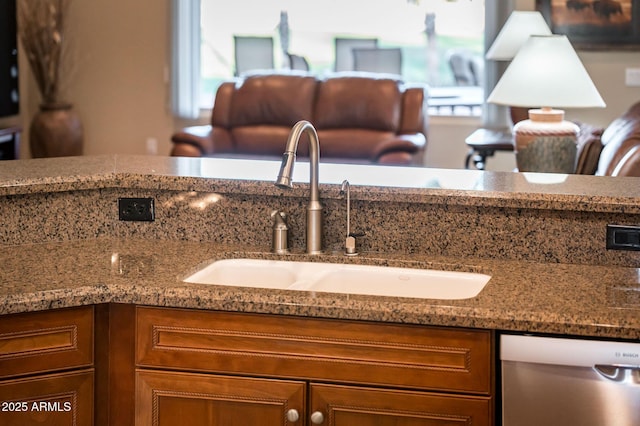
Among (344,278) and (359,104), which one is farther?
(359,104)

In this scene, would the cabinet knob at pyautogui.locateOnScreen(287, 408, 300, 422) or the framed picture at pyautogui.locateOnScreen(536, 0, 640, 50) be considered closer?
the cabinet knob at pyautogui.locateOnScreen(287, 408, 300, 422)

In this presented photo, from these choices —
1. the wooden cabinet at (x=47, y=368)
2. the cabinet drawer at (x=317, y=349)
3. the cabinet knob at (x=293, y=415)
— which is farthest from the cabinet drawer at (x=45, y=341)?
the cabinet knob at (x=293, y=415)

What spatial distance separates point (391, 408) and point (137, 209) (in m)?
0.97

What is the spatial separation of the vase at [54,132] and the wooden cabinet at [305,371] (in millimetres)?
6007

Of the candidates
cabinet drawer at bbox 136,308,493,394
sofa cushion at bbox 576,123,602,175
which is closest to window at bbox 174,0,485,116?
sofa cushion at bbox 576,123,602,175

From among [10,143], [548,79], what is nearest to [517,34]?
[548,79]

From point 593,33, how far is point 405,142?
188 centimetres

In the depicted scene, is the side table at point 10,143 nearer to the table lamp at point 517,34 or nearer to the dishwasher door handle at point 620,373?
the table lamp at point 517,34

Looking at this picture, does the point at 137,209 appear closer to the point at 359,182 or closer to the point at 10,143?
the point at 359,182

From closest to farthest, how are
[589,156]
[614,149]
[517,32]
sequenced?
[614,149]
[589,156]
[517,32]

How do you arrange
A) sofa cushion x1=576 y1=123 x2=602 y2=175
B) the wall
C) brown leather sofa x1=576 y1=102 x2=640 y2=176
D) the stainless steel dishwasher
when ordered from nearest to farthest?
the stainless steel dishwasher < brown leather sofa x1=576 y1=102 x2=640 y2=176 < sofa cushion x1=576 y1=123 x2=602 y2=175 < the wall

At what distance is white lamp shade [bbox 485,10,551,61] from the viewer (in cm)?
655

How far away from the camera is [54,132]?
789 centimetres

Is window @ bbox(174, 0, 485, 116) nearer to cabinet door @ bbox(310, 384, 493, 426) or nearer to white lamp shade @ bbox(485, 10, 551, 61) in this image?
white lamp shade @ bbox(485, 10, 551, 61)
